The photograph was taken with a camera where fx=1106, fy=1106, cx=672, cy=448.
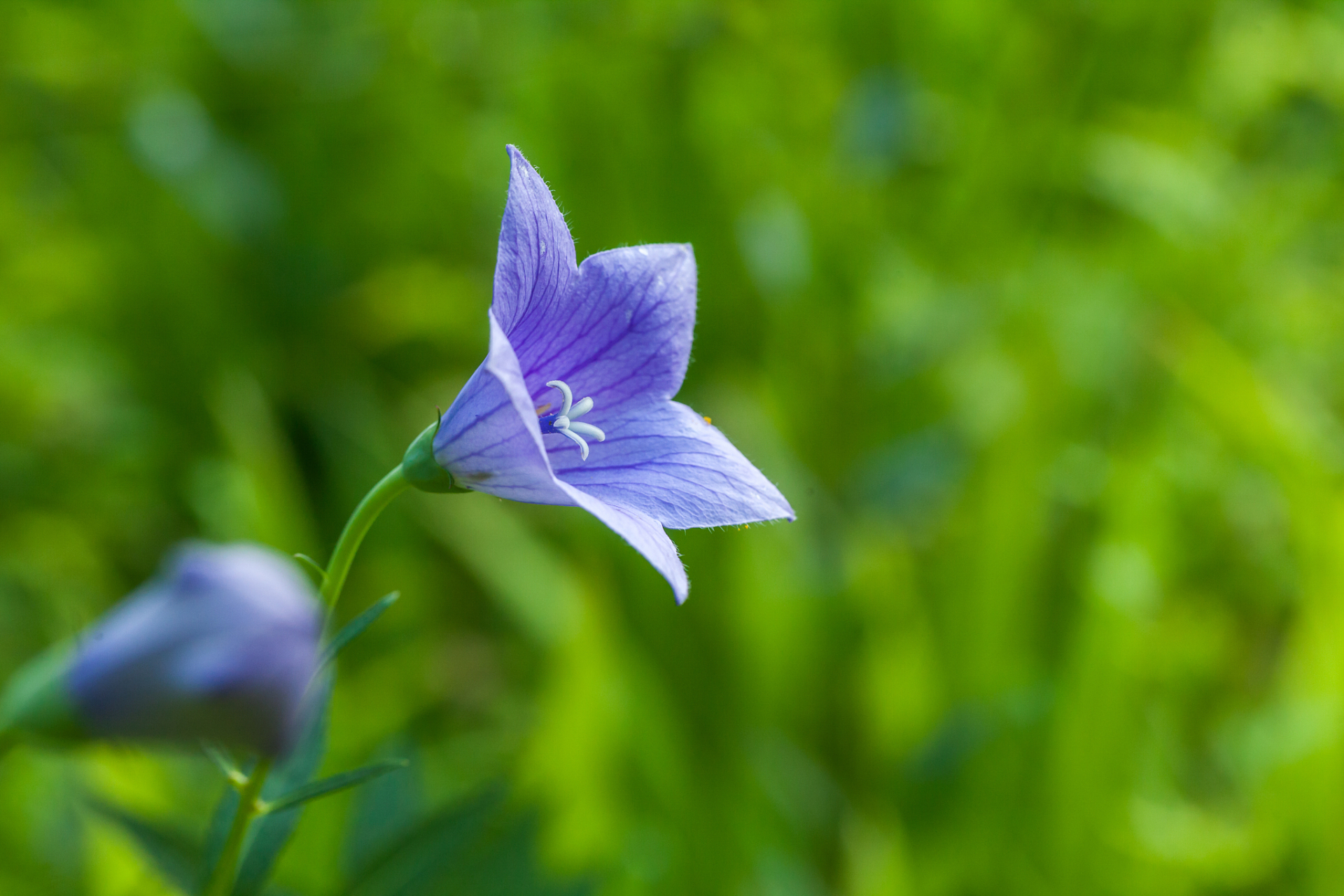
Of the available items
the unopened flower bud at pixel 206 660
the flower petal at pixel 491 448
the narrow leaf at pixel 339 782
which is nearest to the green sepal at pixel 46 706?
the unopened flower bud at pixel 206 660

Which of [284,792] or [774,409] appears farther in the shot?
[774,409]

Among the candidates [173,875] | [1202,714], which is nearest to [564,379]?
[173,875]

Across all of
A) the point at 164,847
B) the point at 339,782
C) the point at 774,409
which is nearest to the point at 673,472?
the point at 339,782

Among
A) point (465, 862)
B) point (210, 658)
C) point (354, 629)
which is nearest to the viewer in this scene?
point (210, 658)

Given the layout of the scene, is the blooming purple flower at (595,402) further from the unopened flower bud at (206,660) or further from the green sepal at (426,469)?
the unopened flower bud at (206,660)

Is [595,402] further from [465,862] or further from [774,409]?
[774,409]

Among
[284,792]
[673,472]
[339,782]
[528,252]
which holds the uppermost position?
[528,252]
